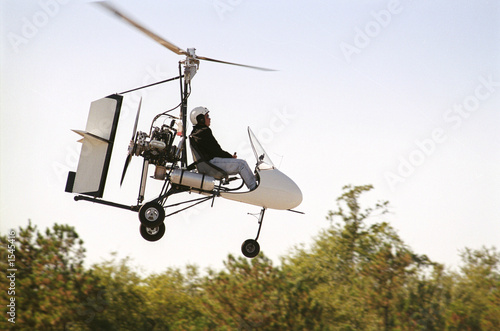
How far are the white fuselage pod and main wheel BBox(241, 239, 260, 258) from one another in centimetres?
80

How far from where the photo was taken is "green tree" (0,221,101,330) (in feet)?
67.7

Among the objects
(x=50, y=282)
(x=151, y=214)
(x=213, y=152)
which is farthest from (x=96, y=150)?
(x=50, y=282)

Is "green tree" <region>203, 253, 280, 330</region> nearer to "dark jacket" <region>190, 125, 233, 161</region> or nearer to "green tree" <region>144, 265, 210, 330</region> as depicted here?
"green tree" <region>144, 265, 210, 330</region>

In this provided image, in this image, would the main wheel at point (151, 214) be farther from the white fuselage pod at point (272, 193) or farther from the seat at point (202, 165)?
the white fuselage pod at point (272, 193)

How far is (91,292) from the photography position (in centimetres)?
2181

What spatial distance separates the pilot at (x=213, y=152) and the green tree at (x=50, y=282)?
1387 cm

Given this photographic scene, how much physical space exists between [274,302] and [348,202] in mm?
6412

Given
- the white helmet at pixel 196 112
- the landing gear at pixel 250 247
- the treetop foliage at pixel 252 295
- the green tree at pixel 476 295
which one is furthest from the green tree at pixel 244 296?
the white helmet at pixel 196 112

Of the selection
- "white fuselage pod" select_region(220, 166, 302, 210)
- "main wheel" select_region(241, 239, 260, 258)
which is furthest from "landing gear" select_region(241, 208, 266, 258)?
"white fuselage pod" select_region(220, 166, 302, 210)

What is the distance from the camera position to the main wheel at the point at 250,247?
9.66 metres

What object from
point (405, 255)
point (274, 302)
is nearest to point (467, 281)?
point (405, 255)

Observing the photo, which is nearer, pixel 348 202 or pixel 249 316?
pixel 249 316

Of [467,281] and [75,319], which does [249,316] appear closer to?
[75,319]

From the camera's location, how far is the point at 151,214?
28.6ft
